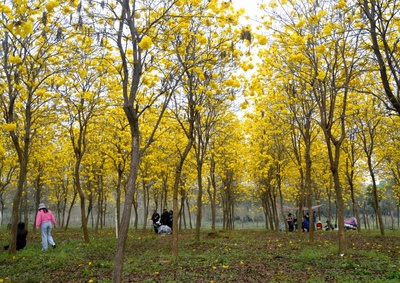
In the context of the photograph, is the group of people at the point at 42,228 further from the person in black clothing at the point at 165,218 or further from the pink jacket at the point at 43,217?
the person in black clothing at the point at 165,218

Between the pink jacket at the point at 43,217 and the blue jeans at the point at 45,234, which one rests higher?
the pink jacket at the point at 43,217

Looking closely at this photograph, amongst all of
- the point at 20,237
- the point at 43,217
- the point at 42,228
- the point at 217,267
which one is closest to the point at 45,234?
the point at 42,228

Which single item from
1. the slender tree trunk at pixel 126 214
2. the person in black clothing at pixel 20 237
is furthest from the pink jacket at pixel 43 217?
the slender tree trunk at pixel 126 214

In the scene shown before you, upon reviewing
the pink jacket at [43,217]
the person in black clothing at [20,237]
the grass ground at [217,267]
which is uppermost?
the pink jacket at [43,217]

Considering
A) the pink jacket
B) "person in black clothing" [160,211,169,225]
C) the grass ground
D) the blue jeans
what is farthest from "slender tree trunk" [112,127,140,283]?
"person in black clothing" [160,211,169,225]

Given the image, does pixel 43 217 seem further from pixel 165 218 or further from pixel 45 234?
pixel 165 218

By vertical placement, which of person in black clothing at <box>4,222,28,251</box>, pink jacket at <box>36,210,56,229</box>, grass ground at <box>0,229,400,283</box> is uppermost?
pink jacket at <box>36,210,56,229</box>

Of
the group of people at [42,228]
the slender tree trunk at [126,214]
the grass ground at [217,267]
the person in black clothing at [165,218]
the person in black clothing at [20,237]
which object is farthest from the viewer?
the person in black clothing at [165,218]

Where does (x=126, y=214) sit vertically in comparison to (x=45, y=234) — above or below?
above

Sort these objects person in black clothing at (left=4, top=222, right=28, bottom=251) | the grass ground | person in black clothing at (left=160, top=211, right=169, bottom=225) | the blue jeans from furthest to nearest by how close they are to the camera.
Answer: person in black clothing at (left=160, top=211, right=169, bottom=225) → person in black clothing at (left=4, top=222, right=28, bottom=251) → the blue jeans → the grass ground

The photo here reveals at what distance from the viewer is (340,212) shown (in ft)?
29.2

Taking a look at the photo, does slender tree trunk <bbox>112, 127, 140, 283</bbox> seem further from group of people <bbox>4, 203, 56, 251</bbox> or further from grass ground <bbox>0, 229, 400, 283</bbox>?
group of people <bbox>4, 203, 56, 251</bbox>

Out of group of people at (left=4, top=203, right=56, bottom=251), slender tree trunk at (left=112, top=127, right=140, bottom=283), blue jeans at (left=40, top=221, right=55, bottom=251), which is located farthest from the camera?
group of people at (left=4, top=203, right=56, bottom=251)

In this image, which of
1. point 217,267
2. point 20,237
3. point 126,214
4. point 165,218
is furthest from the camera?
point 165,218
